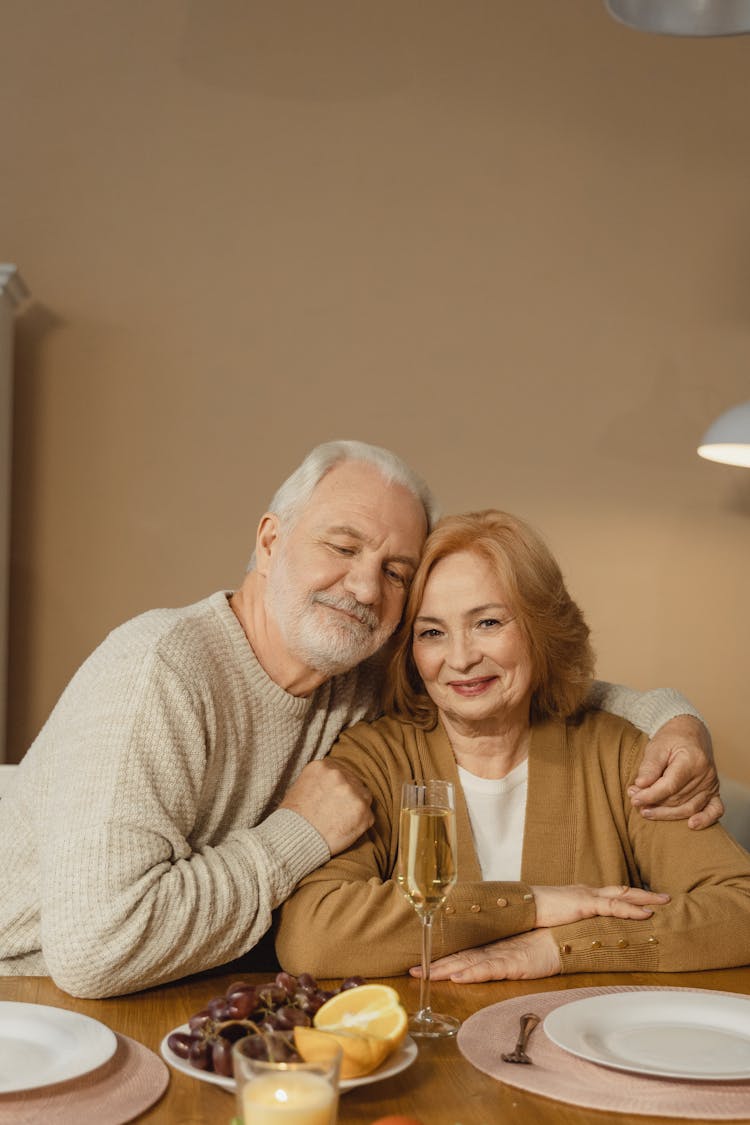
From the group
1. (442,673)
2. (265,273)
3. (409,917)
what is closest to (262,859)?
(409,917)

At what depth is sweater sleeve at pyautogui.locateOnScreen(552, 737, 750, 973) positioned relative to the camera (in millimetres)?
1636

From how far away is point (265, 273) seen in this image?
3693 millimetres

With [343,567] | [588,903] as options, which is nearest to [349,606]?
[343,567]

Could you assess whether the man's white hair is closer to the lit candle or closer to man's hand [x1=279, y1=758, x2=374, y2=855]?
man's hand [x1=279, y1=758, x2=374, y2=855]

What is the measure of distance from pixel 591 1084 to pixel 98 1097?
0.46 m

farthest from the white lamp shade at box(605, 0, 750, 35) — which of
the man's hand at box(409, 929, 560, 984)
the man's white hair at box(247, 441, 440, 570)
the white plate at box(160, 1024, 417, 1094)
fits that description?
the white plate at box(160, 1024, 417, 1094)

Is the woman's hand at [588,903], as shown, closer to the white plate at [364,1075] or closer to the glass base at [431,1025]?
the glass base at [431,1025]

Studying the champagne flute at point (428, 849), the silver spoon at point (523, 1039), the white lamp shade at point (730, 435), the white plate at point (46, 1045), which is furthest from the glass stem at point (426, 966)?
the white lamp shade at point (730, 435)

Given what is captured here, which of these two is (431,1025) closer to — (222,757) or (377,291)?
(222,757)

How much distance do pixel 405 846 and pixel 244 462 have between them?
2.38 meters

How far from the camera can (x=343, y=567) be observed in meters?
1.89

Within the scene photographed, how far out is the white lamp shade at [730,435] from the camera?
9.97 feet

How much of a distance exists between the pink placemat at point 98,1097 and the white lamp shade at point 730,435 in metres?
2.22

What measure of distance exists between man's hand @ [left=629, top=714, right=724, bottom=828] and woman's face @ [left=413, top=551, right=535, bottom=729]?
0.23m
